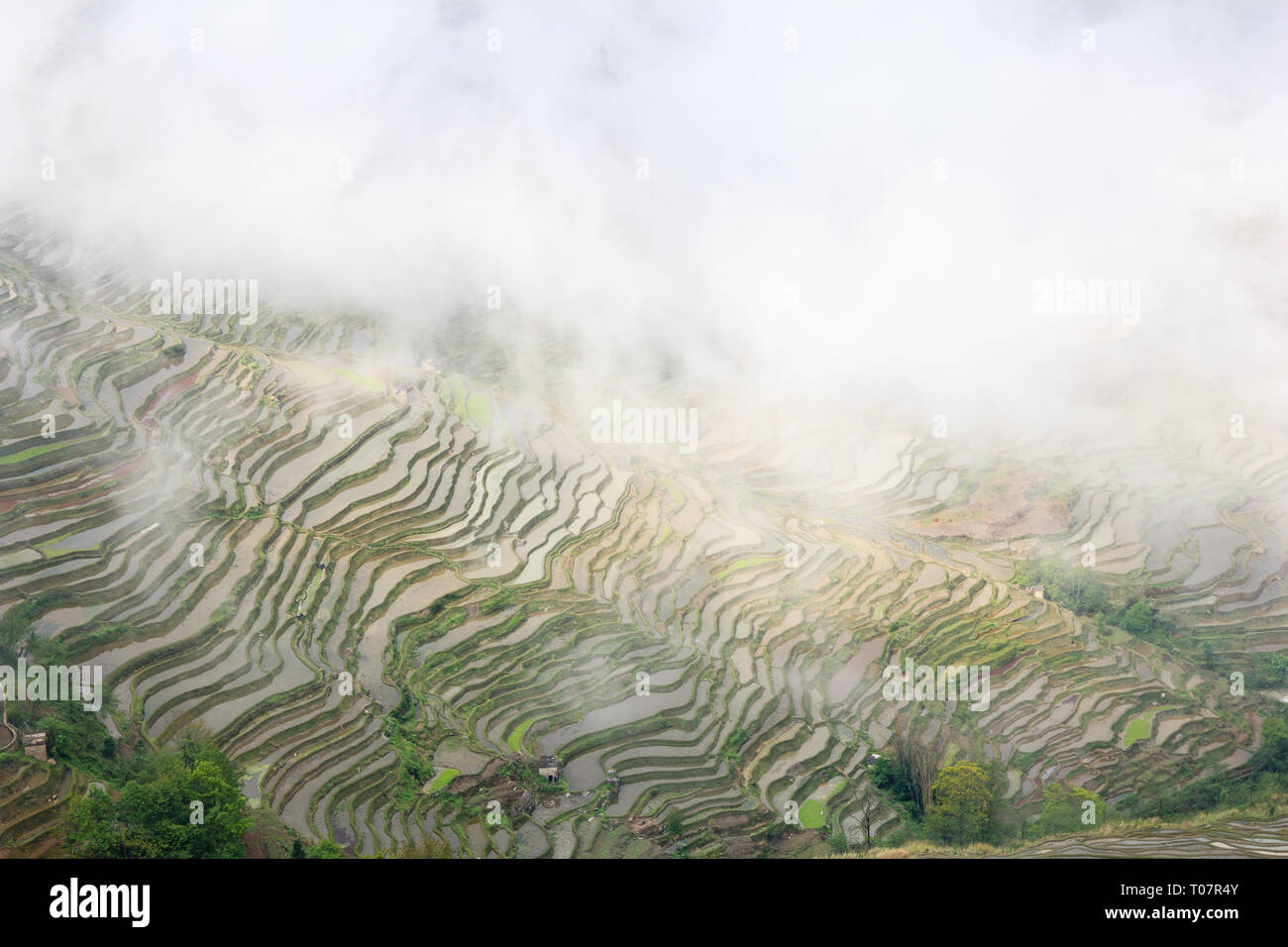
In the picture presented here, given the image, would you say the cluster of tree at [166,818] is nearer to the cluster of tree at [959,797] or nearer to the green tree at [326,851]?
the green tree at [326,851]

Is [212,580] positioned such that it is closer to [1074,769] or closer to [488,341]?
[1074,769]

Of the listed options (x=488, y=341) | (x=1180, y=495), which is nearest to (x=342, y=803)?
(x=488, y=341)

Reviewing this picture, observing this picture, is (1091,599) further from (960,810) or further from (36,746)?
(36,746)

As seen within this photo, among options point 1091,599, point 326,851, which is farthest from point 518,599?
point 1091,599

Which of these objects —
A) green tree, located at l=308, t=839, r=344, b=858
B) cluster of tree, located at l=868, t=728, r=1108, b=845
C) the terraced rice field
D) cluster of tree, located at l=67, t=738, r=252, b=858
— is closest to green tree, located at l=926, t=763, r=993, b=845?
cluster of tree, located at l=868, t=728, r=1108, b=845

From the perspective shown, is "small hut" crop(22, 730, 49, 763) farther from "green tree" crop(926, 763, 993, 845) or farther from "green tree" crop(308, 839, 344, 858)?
"green tree" crop(926, 763, 993, 845)

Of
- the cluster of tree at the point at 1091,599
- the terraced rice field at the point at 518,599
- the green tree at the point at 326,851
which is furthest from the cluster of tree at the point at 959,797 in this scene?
the green tree at the point at 326,851
